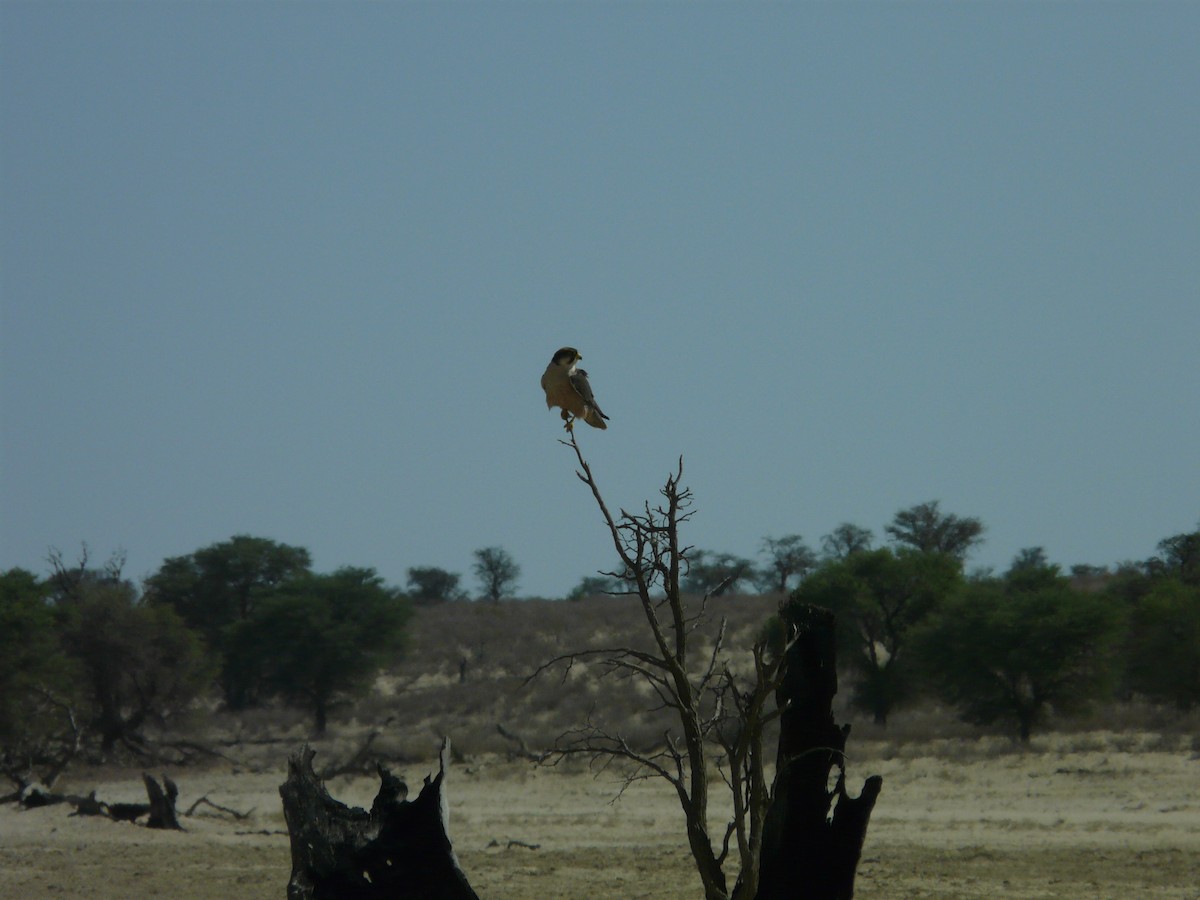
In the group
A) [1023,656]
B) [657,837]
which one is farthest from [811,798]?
[1023,656]

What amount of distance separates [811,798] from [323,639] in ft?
111

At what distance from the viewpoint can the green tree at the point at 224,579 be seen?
48.7 metres

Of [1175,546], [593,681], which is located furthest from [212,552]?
[1175,546]

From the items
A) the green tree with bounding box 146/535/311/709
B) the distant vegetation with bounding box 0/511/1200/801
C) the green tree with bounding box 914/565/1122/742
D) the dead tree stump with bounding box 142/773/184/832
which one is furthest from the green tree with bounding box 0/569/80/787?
the green tree with bounding box 914/565/1122/742

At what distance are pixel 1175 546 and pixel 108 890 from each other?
1552 inches

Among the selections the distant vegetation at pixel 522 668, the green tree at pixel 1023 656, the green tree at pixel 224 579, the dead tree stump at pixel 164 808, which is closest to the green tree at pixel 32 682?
the distant vegetation at pixel 522 668

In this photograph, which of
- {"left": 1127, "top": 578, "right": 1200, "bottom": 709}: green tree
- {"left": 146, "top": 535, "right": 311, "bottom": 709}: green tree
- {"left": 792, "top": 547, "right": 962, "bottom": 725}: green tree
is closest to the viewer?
{"left": 1127, "top": 578, "right": 1200, "bottom": 709}: green tree

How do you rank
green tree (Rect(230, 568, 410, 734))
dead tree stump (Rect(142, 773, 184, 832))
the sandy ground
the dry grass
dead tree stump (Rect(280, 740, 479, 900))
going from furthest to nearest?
green tree (Rect(230, 568, 410, 734)) < dead tree stump (Rect(142, 773, 184, 832)) < the dry grass < the sandy ground < dead tree stump (Rect(280, 740, 479, 900))

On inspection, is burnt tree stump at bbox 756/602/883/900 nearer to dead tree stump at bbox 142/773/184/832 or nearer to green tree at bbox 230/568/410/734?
dead tree stump at bbox 142/773/184/832

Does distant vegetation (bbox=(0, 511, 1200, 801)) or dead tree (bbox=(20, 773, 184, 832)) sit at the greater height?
distant vegetation (bbox=(0, 511, 1200, 801))

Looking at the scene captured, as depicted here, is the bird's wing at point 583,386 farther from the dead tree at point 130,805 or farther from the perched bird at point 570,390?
the dead tree at point 130,805

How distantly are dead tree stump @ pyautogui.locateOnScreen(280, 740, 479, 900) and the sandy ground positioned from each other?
5.82 meters

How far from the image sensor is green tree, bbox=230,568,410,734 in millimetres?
39875

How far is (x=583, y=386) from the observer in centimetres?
681
